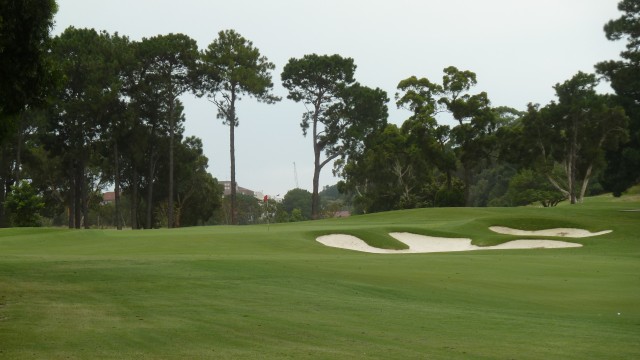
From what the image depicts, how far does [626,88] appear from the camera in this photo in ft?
200

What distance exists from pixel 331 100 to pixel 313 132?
13.2ft

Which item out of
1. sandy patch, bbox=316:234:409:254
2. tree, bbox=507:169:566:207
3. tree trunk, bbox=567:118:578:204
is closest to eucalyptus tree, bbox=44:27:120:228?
sandy patch, bbox=316:234:409:254

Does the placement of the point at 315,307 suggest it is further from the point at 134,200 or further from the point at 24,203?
the point at 134,200

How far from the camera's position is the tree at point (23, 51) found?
12189mm

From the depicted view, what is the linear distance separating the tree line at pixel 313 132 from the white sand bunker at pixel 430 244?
23.1m

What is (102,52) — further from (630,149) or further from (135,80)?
(630,149)

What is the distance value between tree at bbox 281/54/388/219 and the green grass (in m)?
51.7

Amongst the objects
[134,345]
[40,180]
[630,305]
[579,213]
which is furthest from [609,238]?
[40,180]

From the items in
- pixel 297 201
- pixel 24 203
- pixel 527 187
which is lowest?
pixel 24 203

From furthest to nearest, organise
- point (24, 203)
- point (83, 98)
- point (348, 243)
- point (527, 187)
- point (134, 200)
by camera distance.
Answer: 1. point (527, 187)
2. point (134, 200)
3. point (83, 98)
4. point (24, 203)
5. point (348, 243)

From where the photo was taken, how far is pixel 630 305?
1642 cm

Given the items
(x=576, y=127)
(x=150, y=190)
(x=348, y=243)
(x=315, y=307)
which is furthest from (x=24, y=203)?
(x=576, y=127)

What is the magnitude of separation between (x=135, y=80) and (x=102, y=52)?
546 cm

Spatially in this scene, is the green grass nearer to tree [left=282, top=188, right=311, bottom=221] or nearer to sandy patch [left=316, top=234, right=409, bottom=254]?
sandy patch [left=316, top=234, right=409, bottom=254]
